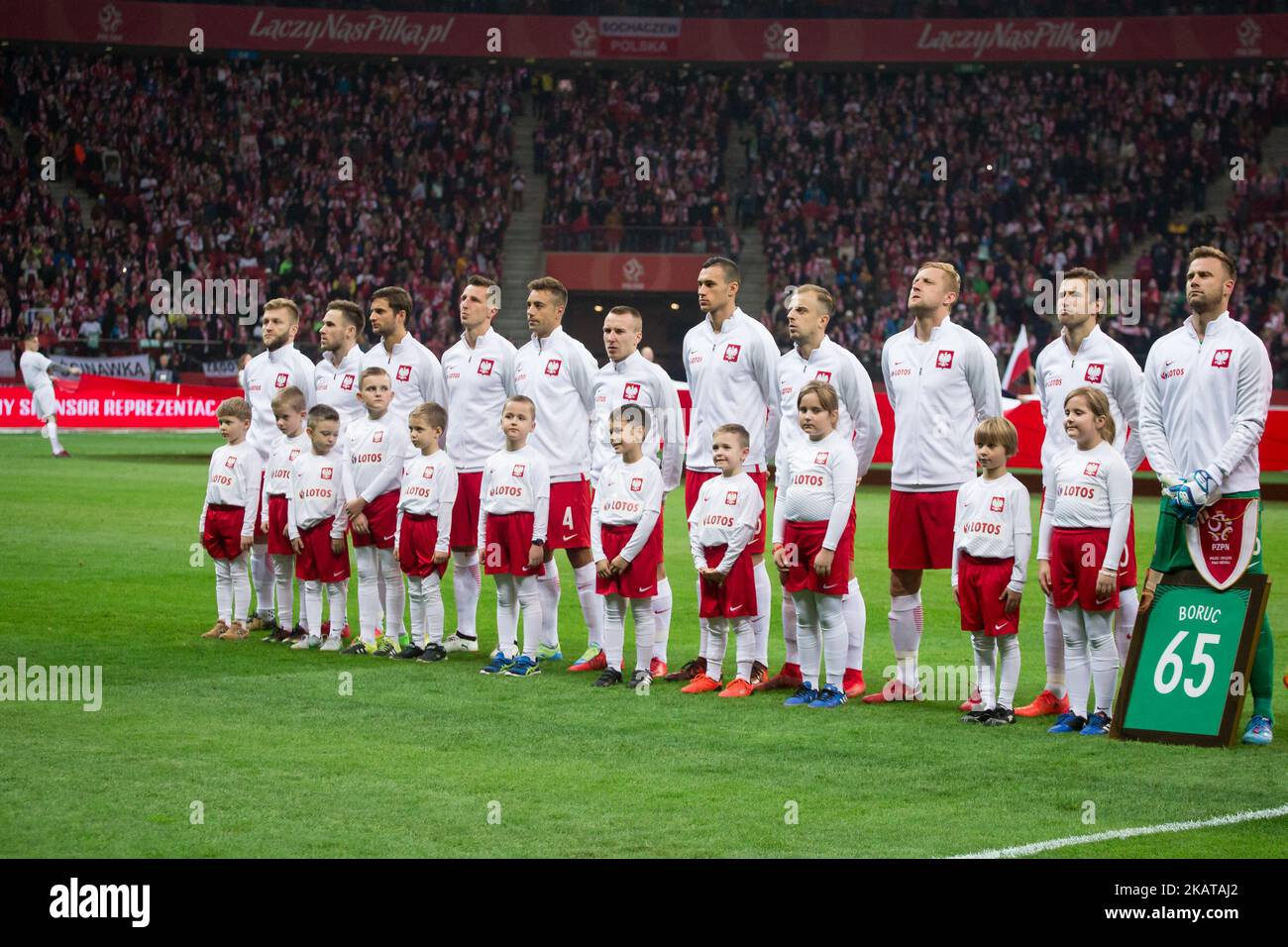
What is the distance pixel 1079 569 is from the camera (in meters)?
8.35

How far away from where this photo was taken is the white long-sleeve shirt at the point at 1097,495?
8258 millimetres

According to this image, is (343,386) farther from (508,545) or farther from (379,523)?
(508,545)

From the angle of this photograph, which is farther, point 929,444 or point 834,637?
point 929,444

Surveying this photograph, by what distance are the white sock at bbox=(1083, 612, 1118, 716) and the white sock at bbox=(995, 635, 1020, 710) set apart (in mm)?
392

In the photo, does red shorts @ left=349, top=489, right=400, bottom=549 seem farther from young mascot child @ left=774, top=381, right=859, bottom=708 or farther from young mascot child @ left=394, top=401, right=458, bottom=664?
young mascot child @ left=774, top=381, right=859, bottom=708

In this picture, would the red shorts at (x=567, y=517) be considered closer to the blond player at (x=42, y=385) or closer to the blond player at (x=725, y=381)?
the blond player at (x=725, y=381)

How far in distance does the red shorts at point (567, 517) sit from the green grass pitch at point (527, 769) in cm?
92

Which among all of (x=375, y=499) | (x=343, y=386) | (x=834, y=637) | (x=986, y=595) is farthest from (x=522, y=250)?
(x=986, y=595)

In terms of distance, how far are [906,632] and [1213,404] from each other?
7.12 feet

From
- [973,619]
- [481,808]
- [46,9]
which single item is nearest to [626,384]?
[973,619]

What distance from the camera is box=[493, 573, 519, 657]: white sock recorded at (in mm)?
10094

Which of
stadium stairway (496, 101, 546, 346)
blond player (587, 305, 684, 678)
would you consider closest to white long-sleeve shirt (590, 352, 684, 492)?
blond player (587, 305, 684, 678)

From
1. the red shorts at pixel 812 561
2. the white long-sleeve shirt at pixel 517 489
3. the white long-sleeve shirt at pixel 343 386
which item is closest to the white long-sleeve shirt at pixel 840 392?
the red shorts at pixel 812 561
